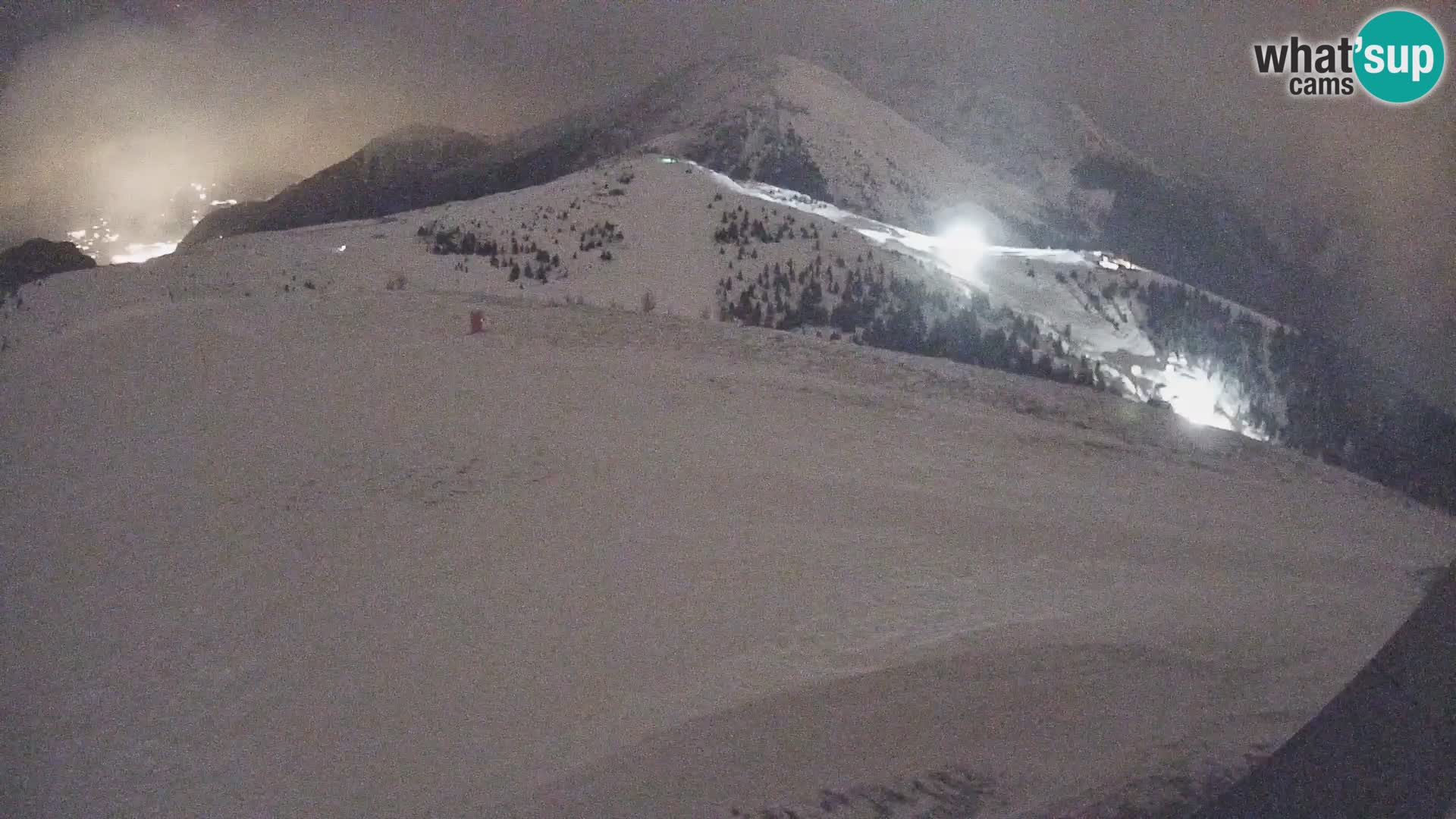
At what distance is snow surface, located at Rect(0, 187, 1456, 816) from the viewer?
4223 millimetres

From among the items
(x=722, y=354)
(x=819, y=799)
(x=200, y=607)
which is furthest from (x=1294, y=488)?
(x=200, y=607)

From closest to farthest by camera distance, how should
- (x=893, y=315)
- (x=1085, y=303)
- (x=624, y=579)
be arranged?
(x=624, y=579), (x=893, y=315), (x=1085, y=303)

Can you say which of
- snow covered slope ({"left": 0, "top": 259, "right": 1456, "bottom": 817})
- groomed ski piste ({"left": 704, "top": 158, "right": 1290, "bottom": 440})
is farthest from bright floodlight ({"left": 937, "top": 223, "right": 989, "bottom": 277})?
snow covered slope ({"left": 0, "top": 259, "right": 1456, "bottom": 817})

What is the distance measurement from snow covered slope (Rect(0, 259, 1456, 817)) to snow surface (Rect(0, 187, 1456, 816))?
0.02 metres

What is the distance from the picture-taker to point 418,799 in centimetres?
398

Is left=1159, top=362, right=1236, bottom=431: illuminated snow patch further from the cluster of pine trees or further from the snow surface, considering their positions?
the snow surface

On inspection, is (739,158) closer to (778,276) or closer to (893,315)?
(778,276)

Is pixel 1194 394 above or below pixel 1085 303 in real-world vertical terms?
below

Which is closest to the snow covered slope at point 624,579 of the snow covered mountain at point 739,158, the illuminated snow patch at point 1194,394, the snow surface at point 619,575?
the snow surface at point 619,575

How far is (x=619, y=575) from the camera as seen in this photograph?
5855 millimetres

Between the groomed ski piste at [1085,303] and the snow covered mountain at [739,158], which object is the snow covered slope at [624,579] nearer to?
the groomed ski piste at [1085,303]

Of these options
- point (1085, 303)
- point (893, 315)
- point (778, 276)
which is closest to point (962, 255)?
point (1085, 303)

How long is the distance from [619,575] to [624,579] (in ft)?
0.22

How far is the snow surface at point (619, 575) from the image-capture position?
13.9 ft
